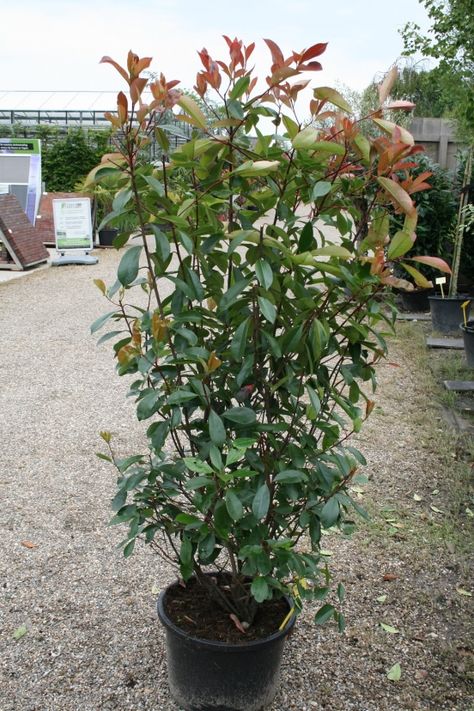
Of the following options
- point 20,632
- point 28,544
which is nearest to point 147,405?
point 20,632

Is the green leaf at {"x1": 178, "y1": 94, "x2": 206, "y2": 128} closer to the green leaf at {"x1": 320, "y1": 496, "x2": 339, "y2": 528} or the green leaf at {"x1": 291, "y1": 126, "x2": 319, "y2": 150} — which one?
the green leaf at {"x1": 291, "y1": 126, "x2": 319, "y2": 150}

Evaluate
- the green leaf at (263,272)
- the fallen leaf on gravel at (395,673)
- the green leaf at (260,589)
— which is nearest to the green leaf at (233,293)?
the green leaf at (263,272)

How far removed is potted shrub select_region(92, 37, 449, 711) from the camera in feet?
5.25

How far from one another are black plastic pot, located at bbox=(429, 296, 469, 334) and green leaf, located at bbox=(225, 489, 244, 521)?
5875 mm

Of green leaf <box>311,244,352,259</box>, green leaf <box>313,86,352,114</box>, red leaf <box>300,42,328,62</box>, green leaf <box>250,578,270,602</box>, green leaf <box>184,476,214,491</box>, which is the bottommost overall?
green leaf <box>250,578,270,602</box>

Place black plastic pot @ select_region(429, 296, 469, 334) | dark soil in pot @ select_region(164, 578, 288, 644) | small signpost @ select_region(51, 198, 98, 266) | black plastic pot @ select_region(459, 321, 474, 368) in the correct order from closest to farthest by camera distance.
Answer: dark soil in pot @ select_region(164, 578, 288, 644) < black plastic pot @ select_region(459, 321, 474, 368) < black plastic pot @ select_region(429, 296, 469, 334) < small signpost @ select_region(51, 198, 98, 266)

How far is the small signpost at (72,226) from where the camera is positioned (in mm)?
12172

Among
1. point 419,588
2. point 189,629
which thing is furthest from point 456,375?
point 189,629

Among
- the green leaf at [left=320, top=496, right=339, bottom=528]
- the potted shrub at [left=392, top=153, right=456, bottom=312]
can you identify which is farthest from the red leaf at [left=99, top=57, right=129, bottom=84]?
the potted shrub at [left=392, top=153, right=456, bottom=312]

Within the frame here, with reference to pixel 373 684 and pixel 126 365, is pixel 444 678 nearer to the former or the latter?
pixel 373 684

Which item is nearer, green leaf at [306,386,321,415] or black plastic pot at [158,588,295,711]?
green leaf at [306,386,321,415]

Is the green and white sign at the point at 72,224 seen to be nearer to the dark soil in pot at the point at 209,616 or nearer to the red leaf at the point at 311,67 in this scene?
the dark soil in pot at the point at 209,616

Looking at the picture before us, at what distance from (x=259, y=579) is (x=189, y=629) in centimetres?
46

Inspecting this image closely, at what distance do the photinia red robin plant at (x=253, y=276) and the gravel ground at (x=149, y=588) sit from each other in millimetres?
577
